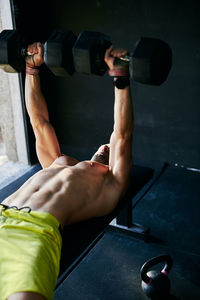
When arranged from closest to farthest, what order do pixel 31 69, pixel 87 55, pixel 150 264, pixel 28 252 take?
pixel 28 252, pixel 87 55, pixel 150 264, pixel 31 69

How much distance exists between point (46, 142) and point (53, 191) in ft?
1.93

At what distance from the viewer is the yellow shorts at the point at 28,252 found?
1525 millimetres

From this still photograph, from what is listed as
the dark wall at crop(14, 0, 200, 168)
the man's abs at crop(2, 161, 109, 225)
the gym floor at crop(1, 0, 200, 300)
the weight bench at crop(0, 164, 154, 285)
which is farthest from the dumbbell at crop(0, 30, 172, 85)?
the dark wall at crop(14, 0, 200, 168)

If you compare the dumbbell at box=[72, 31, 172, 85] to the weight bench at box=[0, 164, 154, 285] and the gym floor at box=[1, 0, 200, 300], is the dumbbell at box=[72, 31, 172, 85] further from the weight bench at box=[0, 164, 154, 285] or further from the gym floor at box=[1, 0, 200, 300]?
the gym floor at box=[1, 0, 200, 300]

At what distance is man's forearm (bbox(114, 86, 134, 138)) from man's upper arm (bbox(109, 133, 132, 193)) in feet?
0.15

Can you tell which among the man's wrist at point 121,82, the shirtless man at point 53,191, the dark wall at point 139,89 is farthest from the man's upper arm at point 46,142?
the dark wall at point 139,89

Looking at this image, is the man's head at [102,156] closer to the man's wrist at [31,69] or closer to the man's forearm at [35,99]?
the man's forearm at [35,99]

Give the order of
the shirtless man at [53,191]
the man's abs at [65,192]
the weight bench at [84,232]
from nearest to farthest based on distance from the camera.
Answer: the shirtless man at [53,191], the weight bench at [84,232], the man's abs at [65,192]

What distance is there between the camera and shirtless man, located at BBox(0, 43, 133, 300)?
164 centimetres

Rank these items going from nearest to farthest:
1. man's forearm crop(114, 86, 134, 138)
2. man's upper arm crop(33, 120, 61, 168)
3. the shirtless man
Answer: the shirtless man
man's forearm crop(114, 86, 134, 138)
man's upper arm crop(33, 120, 61, 168)

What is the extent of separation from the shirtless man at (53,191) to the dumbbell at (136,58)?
7cm

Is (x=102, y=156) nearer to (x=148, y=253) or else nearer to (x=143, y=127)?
(x=148, y=253)

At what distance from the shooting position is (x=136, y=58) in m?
1.80

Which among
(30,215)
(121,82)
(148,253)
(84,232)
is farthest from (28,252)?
(148,253)
